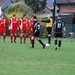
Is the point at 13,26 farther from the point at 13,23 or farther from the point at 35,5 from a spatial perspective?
the point at 35,5

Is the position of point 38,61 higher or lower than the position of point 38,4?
lower

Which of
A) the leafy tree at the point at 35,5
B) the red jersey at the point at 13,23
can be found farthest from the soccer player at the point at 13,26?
the leafy tree at the point at 35,5

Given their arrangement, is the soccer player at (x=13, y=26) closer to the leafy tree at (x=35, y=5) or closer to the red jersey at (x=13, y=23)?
the red jersey at (x=13, y=23)

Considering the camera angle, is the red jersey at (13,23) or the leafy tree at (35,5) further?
the leafy tree at (35,5)

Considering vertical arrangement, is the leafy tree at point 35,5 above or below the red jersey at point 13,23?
above

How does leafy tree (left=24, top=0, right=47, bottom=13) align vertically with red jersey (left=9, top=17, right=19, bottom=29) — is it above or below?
above

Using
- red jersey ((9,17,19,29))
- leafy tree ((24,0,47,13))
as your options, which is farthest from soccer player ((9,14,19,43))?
leafy tree ((24,0,47,13))

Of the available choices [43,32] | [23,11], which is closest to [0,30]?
[43,32]

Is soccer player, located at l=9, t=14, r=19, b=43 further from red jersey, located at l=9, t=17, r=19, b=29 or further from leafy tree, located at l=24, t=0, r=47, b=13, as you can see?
leafy tree, located at l=24, t=0, r=47, b=13

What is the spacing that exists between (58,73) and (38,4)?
48.9m

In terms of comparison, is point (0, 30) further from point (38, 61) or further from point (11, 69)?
point (11, 69)

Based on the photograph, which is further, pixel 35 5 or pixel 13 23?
pixel 35 5

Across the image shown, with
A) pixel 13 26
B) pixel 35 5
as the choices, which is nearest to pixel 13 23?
pixel 13 26

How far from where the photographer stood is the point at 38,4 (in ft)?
200
